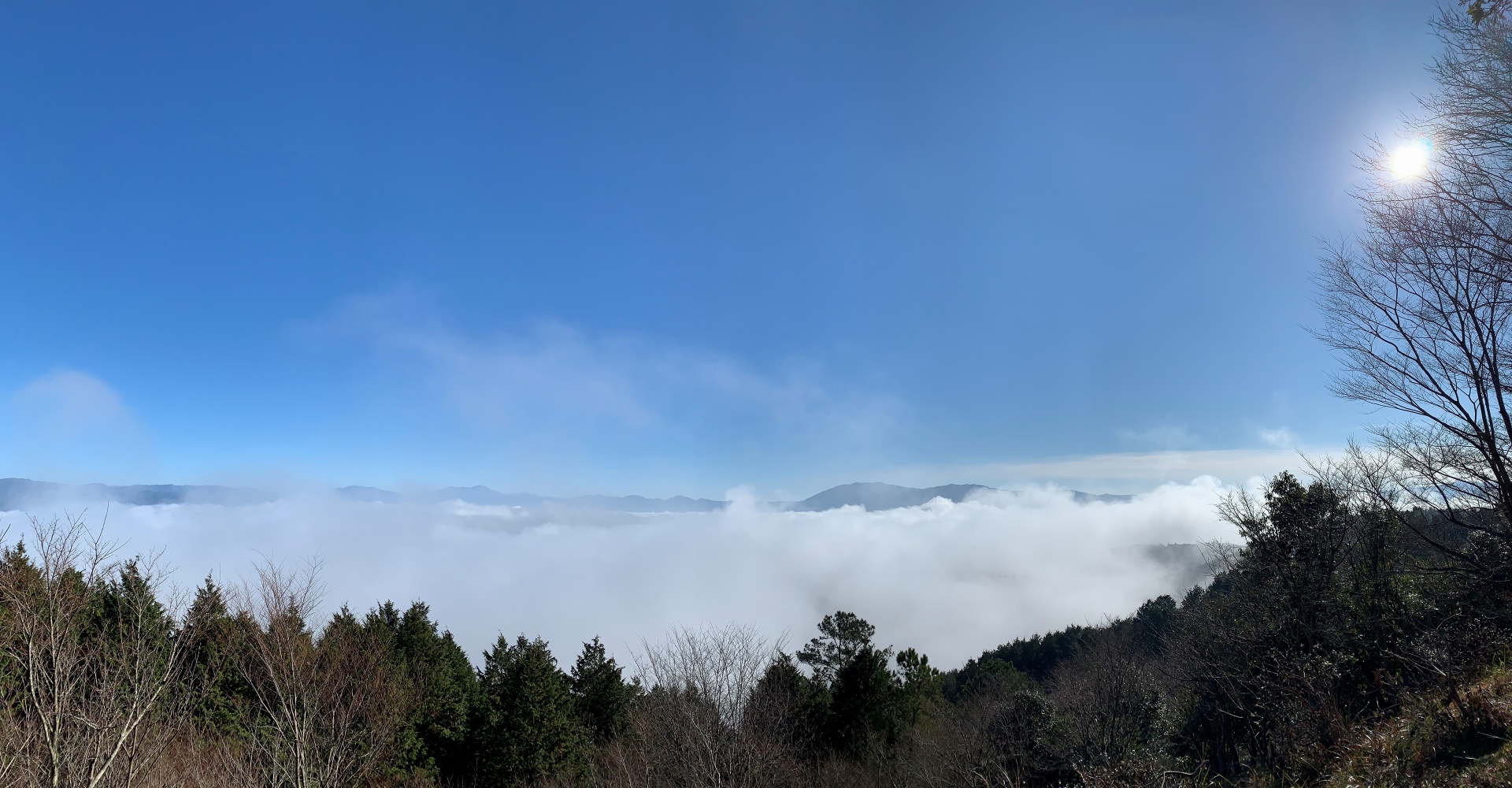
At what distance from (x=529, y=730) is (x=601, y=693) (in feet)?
25.1

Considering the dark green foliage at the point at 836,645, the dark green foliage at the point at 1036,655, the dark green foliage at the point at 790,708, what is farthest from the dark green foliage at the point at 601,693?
the dark green foliage at the point at 1036,655

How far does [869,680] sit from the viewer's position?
2892cm

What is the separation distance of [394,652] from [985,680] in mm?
31042

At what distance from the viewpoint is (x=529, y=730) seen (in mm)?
23484

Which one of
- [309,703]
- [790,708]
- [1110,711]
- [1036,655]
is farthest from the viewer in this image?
[1036,655]

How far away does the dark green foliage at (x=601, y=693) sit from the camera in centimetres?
2981

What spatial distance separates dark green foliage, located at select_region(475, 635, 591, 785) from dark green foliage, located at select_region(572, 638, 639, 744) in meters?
4.19

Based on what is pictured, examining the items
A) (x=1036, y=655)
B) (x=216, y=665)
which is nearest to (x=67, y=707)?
(x=216, y=665)

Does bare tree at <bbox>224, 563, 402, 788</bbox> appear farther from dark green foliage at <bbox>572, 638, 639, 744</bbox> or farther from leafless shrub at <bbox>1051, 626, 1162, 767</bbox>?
leafless shrub at <bbox>1051, 626, 1162, 767</bbox>

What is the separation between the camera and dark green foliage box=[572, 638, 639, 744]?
29.8m

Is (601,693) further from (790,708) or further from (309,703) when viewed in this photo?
(309,703)

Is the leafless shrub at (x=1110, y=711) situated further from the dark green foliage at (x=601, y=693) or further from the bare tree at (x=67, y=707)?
the bare tree at (x=67, y=707)

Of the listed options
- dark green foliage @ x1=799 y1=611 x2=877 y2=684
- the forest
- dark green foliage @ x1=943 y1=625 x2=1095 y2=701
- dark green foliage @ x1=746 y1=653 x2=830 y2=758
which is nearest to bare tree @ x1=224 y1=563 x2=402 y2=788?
the forest

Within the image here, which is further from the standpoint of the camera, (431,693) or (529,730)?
(431,693)
